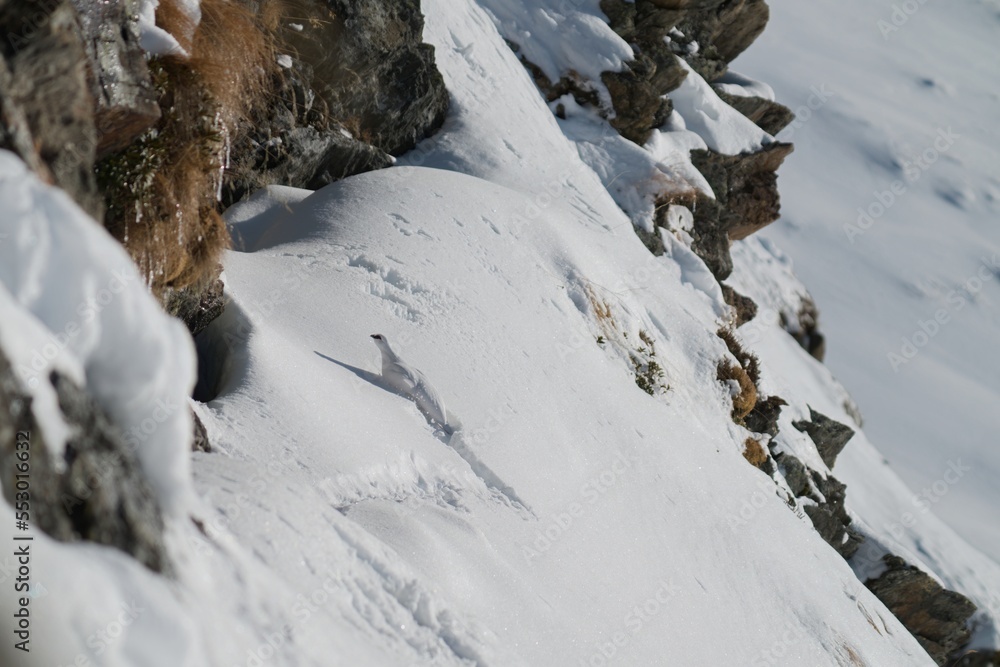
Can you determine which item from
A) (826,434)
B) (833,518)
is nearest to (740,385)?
(833,518)

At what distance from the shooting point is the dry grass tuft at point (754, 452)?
855 cm

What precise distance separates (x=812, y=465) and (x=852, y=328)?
15958 mm

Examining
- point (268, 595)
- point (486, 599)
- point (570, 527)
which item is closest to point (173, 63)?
point (268, 595)

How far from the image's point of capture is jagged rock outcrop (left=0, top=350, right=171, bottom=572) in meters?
1.71

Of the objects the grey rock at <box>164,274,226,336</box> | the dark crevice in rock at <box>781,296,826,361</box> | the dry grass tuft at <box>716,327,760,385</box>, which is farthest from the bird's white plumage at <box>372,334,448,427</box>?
the dark crevice in rock at <box>781,296,826,361</box>

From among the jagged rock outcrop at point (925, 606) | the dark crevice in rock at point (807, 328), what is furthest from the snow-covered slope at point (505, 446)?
the dark crevice in rock at point (807, 328)

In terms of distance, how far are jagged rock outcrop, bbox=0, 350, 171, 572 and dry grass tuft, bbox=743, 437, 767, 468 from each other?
735 cm

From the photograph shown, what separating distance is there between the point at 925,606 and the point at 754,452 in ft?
14.8

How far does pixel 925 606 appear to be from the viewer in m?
11.1

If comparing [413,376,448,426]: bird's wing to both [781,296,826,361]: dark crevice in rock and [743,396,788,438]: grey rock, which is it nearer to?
[743,396,788,438]: grey rock

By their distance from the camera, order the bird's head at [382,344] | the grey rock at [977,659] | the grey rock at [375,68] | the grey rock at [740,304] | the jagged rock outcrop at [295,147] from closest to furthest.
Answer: the bird's head at [382,344] < the jagged rock outcrop at [295,147] < the grey rock at [375,68] < the grey rock at [740,304] < the grey rock at [977,659]

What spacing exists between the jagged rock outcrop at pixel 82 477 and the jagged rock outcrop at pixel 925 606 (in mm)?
10646

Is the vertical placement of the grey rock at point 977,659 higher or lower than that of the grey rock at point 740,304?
lower

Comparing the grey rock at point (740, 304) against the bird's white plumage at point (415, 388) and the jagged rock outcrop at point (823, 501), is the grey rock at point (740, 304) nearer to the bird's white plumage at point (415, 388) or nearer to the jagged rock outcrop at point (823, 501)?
the jagged rock outcrop at point (823, 501)
